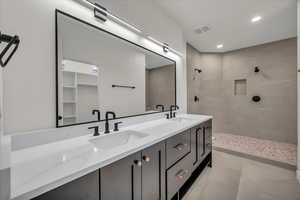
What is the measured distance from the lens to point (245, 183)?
5.54 ft

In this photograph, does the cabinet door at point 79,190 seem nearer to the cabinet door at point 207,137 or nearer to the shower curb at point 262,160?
the cabinet door at point 207,137

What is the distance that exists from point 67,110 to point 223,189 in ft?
6.52

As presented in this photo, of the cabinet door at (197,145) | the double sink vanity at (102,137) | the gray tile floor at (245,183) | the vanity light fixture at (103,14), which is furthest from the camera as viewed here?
the cabinet door at (197,145)

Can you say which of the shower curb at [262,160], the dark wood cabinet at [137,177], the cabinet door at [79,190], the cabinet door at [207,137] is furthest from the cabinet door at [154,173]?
the shower curb at [262,160]

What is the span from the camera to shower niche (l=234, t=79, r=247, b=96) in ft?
11.2

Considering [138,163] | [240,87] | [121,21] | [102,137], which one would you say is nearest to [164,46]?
[121,21]

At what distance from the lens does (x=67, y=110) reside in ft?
3.34

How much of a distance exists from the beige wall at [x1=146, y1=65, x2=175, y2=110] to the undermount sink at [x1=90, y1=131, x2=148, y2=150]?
637 millimetres

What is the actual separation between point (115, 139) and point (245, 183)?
1.85 m

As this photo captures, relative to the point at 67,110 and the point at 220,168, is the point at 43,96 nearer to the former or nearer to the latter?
the point at 67,110

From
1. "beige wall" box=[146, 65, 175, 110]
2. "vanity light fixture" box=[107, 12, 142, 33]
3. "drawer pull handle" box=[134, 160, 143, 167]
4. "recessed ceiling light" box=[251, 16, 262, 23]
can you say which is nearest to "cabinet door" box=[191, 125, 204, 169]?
"beige wall" box=[146, 65, 175, 110]

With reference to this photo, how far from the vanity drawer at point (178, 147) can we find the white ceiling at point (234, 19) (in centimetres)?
182

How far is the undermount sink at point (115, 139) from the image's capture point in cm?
104

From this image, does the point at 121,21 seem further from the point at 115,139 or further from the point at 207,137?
the point at 207,137
